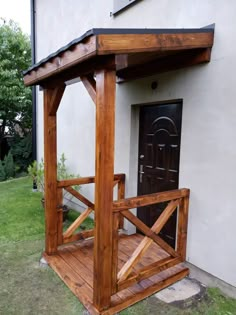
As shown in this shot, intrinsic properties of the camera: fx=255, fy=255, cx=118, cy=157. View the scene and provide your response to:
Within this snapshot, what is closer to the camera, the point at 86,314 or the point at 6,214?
the point at 86,314

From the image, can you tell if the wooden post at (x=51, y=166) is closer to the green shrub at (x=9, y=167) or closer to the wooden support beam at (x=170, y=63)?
the wooden support beam at (x=170, y=63)

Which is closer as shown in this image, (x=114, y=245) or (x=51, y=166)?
(x=114, y=245)

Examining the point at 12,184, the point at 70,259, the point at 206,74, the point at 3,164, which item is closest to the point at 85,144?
the point at 70,259

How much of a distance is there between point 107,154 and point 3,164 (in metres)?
8.46

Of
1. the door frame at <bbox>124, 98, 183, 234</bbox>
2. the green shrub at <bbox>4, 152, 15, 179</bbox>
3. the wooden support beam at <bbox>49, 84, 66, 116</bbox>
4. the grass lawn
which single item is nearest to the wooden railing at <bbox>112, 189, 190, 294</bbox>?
the grass lawn

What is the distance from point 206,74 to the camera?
8.77ft

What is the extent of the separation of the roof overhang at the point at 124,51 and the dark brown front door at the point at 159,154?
0.56 m

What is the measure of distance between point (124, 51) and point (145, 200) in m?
1.38

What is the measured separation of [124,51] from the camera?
199cm

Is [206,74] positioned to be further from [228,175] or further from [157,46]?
[228,175]

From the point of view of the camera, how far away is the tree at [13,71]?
9023 mm

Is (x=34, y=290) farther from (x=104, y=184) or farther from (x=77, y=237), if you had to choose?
(x=104, y=184)

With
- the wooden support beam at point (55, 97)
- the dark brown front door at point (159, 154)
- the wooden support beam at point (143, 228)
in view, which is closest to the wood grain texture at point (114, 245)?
the wooden support beam at point (143, 228)

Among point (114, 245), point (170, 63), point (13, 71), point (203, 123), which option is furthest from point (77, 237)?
point (13, 71)
